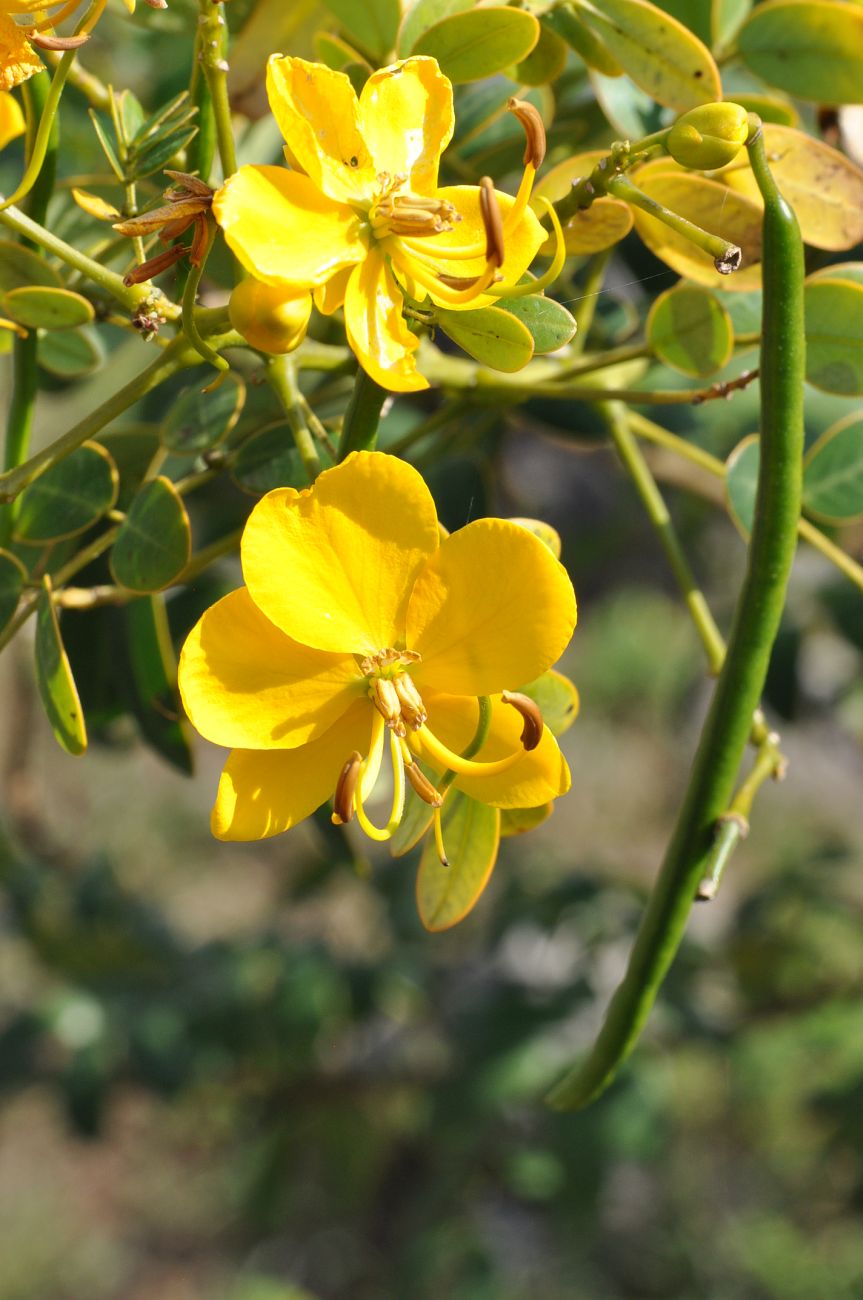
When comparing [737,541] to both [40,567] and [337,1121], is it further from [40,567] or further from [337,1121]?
[40,567]

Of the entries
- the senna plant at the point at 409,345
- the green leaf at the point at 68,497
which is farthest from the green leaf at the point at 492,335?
the green leaf at the point at 68,497

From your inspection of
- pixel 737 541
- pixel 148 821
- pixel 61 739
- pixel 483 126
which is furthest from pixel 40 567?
pixel 148 821

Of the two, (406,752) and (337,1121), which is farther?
(337,1121)

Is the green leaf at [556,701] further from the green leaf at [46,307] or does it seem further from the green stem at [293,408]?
the green leaf at [46,307]

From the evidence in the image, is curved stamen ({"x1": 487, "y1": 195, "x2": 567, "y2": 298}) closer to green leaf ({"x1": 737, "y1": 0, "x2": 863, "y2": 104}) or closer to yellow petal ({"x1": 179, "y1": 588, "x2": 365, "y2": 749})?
yellow petal ({"x1": 179, "y1": 588, "x2": 365, "y2": 749})

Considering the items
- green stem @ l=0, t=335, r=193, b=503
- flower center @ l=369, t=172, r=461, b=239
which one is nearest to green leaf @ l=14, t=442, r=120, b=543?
green stem @ l=0, t=335, r=193, b=503

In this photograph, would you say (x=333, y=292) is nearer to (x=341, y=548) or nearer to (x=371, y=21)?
(x=341, y=548)
